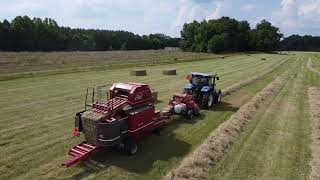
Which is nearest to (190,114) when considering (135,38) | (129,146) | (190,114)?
(190,114)

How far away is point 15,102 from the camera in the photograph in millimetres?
22109

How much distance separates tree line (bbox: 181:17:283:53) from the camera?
115762mm

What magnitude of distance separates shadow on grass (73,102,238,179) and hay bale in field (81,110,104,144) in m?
0.69

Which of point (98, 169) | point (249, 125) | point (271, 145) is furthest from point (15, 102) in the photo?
point (271, 145)

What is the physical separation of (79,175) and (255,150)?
6.74m

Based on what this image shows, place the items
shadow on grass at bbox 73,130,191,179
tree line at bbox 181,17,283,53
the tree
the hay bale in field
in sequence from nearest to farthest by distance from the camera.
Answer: shadow on grass at bbox 73,130,191,179 → the hay bale in field → tree line at bbox 181,17,283,53 → the tree

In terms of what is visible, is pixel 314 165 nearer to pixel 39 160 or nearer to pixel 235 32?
pixel 39 160

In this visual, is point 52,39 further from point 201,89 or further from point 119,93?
point 119,93

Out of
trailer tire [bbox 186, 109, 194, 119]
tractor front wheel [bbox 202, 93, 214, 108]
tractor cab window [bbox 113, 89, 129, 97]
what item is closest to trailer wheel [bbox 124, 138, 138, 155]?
tractor cab window [bbox 113, 89, 129, 97]

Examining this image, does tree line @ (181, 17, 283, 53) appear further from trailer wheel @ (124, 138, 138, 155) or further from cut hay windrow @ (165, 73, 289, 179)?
trailer wheel @ (124, 138, 138, 155)

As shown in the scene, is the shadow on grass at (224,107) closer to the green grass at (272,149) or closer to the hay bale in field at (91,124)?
the green grass at (272,149)

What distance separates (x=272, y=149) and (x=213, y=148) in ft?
8.05

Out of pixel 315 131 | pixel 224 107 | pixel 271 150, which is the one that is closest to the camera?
pixel 271 150

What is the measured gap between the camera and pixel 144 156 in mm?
12906
